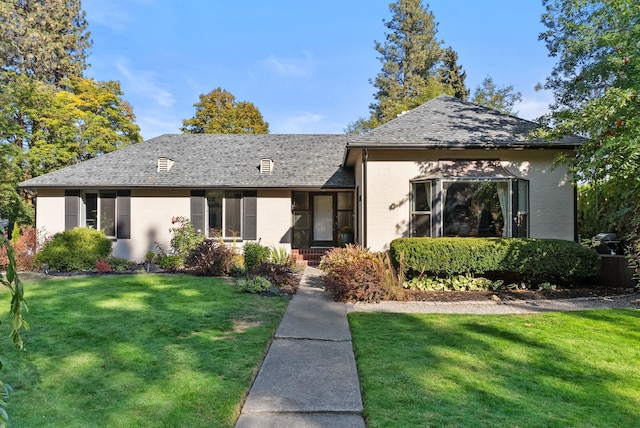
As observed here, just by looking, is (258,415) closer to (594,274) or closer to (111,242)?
(594,274)

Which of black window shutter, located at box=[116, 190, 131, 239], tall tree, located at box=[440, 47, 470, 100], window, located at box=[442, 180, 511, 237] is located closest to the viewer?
window, located at box=[442, 180, 511, 237]

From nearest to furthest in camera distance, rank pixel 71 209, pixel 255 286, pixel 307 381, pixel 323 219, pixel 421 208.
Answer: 1. pixel 307 381
2. pixel 255 286
3. pixel 421 208
4. pixel 71 209
5. pixel 323 219

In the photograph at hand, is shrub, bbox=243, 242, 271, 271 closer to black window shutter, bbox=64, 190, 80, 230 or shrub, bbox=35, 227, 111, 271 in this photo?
shrub, bbox=35, 227, 111, 271

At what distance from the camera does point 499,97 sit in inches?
1102

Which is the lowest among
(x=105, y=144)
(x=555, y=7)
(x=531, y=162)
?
(x=531, y=162)

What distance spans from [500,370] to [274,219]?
997 cm

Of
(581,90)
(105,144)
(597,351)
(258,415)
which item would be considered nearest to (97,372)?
(258,415)

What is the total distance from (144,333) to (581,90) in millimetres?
14319

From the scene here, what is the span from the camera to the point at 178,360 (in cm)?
416

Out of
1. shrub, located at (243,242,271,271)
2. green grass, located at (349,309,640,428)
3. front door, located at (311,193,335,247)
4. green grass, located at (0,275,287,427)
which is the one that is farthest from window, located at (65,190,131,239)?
green grass, located at (349,309,640,428)

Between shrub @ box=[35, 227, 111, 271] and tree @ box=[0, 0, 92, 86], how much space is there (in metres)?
16.3

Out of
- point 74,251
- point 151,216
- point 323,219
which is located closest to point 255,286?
point 323,219

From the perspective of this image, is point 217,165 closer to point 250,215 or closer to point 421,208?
point 250,215

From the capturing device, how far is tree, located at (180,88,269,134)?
92.2 ft
